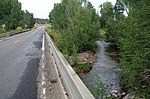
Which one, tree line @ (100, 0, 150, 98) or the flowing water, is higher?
tree line @ (100, 0, 150, 98)

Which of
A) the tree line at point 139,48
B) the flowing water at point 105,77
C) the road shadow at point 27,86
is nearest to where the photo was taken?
the road shadow at point 27,86

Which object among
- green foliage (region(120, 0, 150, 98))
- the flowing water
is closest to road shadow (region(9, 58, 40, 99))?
green foliage (region(120, 0, 150, 98))

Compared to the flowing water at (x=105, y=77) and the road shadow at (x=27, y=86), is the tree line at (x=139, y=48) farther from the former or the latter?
the road shadow at (x=27, y=86)

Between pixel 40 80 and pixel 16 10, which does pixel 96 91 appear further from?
pixel 16 10

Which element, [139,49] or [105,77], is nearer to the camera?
[139,49]

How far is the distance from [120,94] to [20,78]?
7.54 meters

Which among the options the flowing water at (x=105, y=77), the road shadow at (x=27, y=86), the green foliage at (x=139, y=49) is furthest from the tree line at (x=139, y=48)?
the road shadow at (x=27, y=86)

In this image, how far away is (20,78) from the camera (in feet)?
33.1

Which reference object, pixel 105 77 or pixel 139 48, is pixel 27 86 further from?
pixel 105 77

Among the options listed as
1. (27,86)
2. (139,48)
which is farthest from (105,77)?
(27,86)

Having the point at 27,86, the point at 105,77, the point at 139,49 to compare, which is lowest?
the point at 105,77

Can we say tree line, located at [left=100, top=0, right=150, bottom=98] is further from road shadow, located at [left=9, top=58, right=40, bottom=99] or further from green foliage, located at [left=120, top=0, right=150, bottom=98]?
road shadow, located at [left=9, top=58, right=40, bottom=99]

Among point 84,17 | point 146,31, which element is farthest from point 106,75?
point 84,17

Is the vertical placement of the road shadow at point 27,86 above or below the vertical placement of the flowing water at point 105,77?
above
